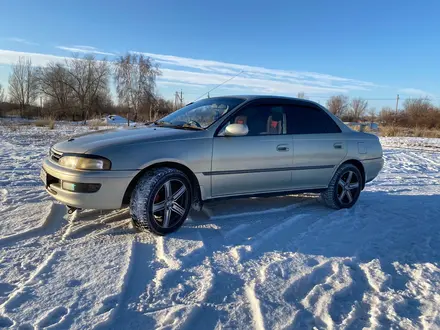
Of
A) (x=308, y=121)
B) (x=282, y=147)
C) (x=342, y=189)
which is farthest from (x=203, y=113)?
(x=342, y=189)

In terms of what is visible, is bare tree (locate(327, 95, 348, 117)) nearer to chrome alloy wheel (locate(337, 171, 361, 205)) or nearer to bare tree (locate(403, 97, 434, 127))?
bare tree (locate(403, 97, 434, 127))

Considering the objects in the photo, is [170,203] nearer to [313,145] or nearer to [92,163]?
[92,163]

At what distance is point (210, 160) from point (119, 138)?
1.02 metres

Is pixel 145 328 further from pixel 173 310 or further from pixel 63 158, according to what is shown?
pixel 63 158

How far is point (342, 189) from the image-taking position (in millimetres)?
4969

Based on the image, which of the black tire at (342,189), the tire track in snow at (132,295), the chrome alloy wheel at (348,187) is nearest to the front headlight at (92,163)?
the tire track in snow at (132,295)

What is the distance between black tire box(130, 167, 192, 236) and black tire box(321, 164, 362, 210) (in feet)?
7.30

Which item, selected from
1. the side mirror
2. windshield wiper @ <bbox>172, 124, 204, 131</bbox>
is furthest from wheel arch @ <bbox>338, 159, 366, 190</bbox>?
windshield wiper @ <bbox>172, 124, 204, 131</bbox>

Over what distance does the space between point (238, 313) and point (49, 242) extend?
2.05 m

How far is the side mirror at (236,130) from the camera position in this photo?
3801mm

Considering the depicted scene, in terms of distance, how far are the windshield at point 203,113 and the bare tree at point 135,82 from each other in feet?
110

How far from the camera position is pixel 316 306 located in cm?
236

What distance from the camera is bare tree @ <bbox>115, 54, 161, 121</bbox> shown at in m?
37.4

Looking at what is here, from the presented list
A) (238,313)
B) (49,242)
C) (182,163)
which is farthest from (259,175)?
(49,242)
